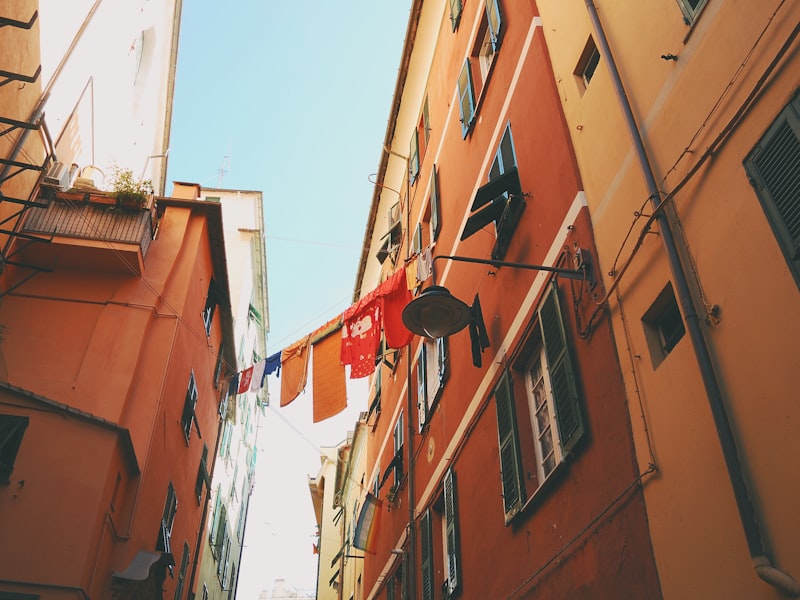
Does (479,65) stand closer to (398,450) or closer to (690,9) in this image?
(690,9)

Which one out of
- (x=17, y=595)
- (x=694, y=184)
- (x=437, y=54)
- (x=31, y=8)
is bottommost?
(x=17, y=595)

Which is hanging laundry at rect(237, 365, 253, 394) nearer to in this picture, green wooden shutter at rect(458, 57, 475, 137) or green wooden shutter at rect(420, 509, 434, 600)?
green wooden shutter at rect(420, 509, 434, 600)

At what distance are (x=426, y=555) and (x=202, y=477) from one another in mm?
8286

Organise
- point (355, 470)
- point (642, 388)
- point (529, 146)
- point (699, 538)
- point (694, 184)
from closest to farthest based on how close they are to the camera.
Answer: point (699, 538) → point (694, 184) → point (642, 388) → point (529, 146) → point (355, 470)

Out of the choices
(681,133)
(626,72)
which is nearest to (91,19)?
(626,72)

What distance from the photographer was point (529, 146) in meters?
8.32

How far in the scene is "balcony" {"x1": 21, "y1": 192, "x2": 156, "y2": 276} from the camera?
12445 mm

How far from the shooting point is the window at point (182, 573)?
1518cm

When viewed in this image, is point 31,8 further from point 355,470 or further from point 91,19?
point 355,470

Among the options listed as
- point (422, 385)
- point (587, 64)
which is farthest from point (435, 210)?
point (587, 64)

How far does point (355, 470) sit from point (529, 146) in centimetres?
1949

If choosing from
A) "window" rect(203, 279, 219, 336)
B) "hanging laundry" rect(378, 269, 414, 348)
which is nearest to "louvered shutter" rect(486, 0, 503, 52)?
"hanging laundry" rect(378, 269, 414, 348)

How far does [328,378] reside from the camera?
1329 cm

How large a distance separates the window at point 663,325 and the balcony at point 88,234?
10027 mm
